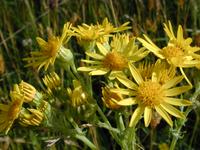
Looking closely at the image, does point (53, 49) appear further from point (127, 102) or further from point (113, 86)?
point (127, 102)

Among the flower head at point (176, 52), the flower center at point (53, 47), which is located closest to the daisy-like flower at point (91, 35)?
the flower center at point (53, 47)

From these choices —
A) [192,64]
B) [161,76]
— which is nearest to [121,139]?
[161,76]

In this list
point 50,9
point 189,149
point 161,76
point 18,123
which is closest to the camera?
point 161,76

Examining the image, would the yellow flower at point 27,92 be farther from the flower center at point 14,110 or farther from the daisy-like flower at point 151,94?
the daisy-like flower at point 151,94

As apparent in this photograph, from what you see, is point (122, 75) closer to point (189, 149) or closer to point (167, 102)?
point (167, 102)

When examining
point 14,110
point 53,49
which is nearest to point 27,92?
point 14,110

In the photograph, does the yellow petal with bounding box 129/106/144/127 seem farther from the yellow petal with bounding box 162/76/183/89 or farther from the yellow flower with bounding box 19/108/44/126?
the yellow flower with bounding box 19/108/44/126
